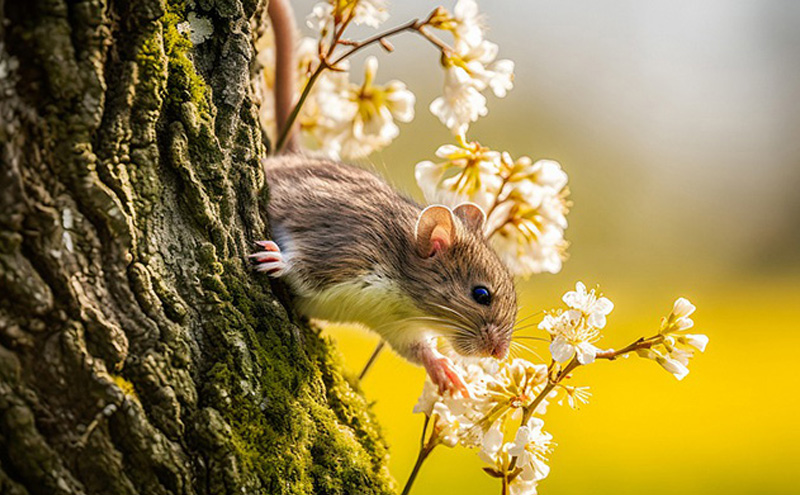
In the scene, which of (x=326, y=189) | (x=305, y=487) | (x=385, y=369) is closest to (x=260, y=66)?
(x=326, y=189)

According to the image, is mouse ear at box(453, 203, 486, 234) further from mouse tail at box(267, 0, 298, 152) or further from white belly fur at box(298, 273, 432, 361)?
mouse tail at box(267, 0, 298, 152)

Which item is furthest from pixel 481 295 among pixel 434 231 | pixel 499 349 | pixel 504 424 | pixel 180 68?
pixel 180 68

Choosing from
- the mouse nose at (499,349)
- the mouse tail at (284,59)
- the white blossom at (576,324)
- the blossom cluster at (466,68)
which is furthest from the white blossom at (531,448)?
the mouse tail at (284,59)

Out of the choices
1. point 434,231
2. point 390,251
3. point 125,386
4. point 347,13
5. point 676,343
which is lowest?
point 125,386

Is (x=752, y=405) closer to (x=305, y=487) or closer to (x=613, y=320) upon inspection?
(x=613, y=320)

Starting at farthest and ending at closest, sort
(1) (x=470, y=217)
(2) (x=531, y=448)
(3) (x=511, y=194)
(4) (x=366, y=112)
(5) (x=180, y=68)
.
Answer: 1. (4) (x=366, y=112)
2. (1) (x=470, y=217)
3. (3) (x=511, y=194)
4. (2) (x=531, y=448)
5. (5) (x=180, y=68)

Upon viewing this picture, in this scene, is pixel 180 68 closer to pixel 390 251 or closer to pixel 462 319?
pixel 390 251

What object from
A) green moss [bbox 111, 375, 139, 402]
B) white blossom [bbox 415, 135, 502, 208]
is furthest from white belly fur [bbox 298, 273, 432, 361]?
green moss [bbox 111, 375, 139, 402]
